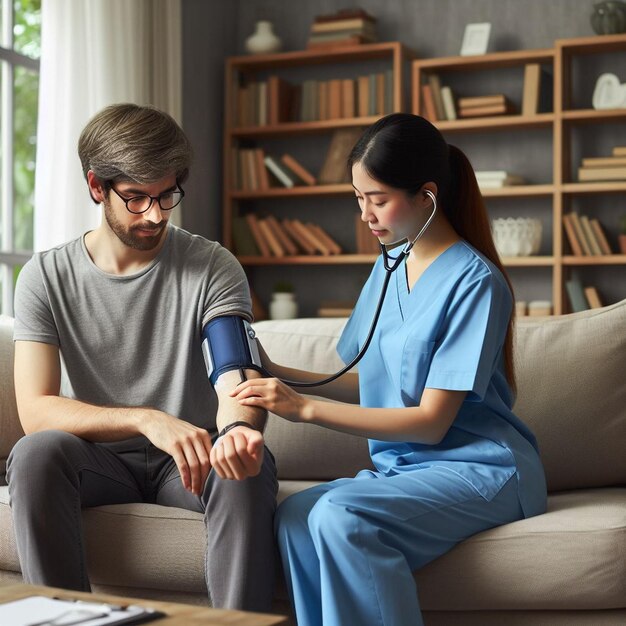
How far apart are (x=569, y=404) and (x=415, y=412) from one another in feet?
1.82

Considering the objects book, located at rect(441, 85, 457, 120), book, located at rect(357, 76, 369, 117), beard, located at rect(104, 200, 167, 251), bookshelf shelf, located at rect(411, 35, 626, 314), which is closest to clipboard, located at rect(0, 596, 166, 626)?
beard, located at rect(104, 200, 167, 251)

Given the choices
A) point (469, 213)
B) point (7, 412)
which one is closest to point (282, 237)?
point (7, 412)

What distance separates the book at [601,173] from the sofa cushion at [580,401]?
6.98 feet

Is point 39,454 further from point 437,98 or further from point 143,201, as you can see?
point 437,98

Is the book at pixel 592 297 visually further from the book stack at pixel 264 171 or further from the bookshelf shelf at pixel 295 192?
the book stack at pixel 264 171

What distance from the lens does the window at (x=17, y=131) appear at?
3.84m

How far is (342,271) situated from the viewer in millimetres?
4738

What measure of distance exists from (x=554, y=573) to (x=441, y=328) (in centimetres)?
46

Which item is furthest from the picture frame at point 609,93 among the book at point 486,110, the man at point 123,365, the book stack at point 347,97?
the man at point 123,365

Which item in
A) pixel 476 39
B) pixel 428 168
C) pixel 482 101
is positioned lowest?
pixel 428 168

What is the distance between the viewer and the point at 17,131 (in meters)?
3.96

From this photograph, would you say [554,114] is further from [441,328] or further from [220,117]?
[441,328]

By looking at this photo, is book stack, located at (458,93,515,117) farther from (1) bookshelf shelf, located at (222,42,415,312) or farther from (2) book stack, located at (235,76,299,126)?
(2) book stack, located at (235,76,299,126)

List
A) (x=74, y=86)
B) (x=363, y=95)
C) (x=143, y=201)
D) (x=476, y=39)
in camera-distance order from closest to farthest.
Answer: (x=143, y=201) → (x=74, y=86) → (x=476, y=39) → (x=363, y=95)
